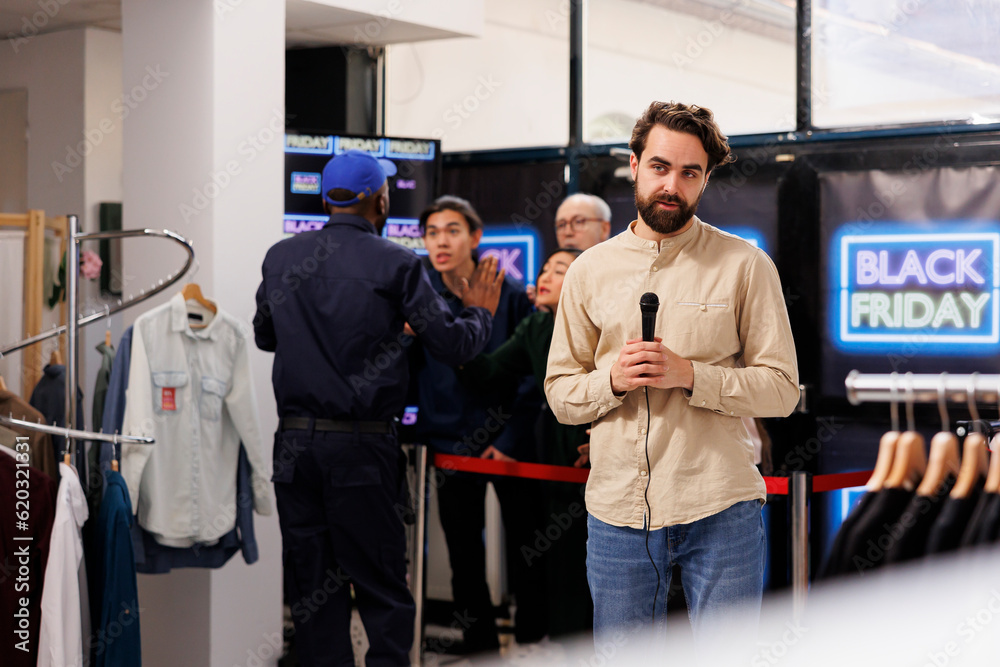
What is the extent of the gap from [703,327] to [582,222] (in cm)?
222

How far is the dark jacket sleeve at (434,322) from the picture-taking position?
336cm

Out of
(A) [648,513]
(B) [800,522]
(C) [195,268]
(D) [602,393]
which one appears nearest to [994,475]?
(A) [648,513]

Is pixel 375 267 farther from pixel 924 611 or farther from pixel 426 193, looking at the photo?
pixel 924 611

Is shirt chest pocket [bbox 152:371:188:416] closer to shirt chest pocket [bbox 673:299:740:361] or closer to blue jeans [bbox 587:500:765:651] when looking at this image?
blue jeans [bbox 587:500:765:651]

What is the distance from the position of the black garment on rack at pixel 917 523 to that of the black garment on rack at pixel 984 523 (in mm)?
69

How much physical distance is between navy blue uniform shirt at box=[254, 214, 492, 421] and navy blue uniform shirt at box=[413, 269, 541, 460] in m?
0.80

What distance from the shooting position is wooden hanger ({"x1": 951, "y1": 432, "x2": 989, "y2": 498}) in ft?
6.85

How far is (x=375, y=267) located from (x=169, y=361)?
838mm

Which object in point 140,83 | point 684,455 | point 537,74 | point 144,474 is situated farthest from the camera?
point 537,74

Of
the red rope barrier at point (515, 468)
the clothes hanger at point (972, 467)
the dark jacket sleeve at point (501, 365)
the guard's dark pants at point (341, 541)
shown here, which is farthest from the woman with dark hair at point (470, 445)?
the clothes hanger at point (972, 467)

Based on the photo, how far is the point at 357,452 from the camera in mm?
3342

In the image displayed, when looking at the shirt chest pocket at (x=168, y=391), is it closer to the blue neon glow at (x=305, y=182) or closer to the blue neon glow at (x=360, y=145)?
the blue neon glow at (x=305, y=182)

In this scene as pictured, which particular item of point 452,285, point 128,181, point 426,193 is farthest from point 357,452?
point 426,193

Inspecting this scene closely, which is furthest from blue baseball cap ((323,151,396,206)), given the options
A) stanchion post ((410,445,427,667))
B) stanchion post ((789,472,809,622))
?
stanchion post ((789,472,809,622))
